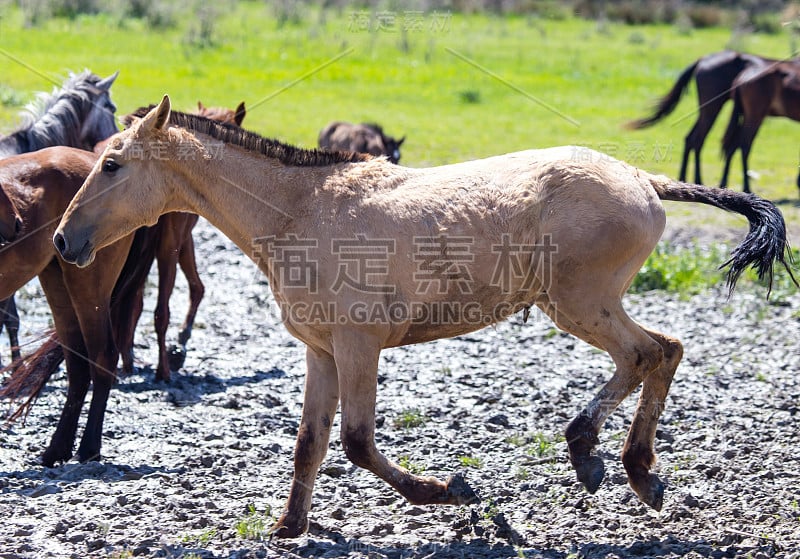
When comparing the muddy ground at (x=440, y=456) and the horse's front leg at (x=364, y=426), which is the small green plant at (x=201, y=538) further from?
the horse's front leg at (x=364, y=426)

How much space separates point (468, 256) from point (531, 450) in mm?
1616

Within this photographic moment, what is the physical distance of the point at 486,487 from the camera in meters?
5.69

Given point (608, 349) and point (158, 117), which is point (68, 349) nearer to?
point (158, 117)

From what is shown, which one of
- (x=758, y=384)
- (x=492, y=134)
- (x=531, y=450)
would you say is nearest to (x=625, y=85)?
(x=492, y=134)

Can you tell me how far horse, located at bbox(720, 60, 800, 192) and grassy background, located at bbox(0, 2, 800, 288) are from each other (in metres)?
0.78

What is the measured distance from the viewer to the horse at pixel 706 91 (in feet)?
53.5

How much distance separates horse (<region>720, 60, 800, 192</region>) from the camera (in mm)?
16047

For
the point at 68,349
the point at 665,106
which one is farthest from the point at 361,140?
the point at 68,349

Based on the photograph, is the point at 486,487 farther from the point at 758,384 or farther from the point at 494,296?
the point at 758,384

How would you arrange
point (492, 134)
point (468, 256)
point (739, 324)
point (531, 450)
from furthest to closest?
1. point (492, 134)
2. point (739, 324)
3. point (531, 450)
4. point (468, 256)

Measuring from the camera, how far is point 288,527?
5.02m

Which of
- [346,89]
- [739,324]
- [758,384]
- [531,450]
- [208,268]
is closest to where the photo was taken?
[531,450]

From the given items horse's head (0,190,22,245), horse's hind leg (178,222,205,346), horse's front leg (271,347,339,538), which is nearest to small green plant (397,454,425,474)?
horse's front leg (271,347,339,538)
